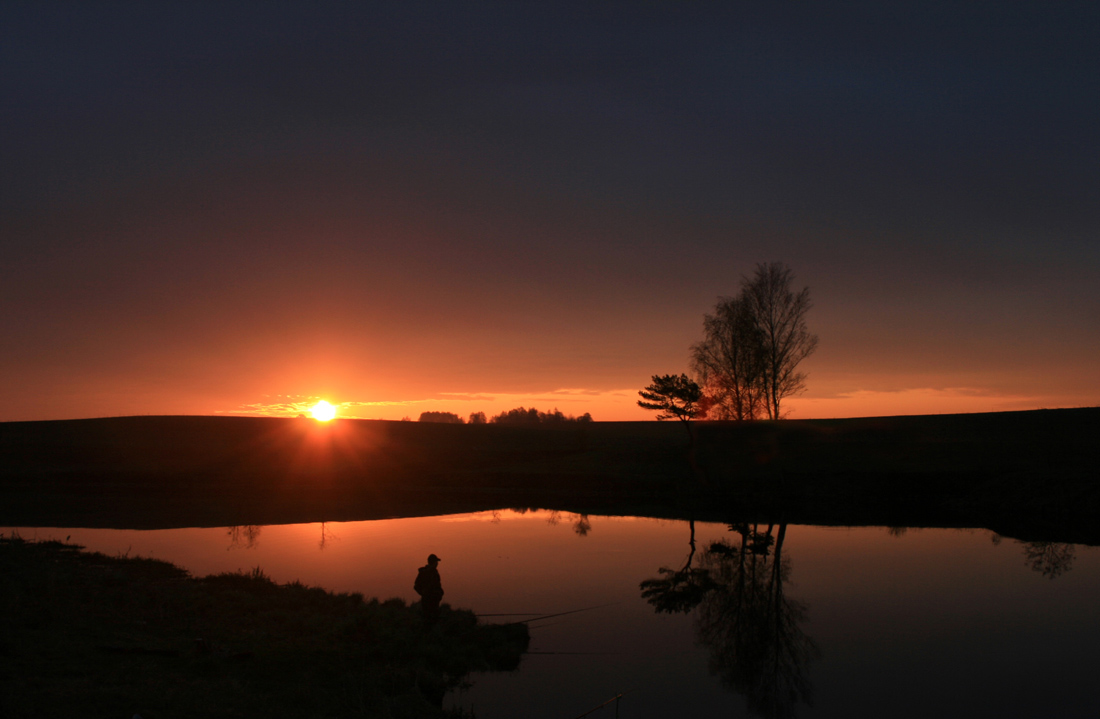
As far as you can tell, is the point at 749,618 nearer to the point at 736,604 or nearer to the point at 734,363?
the point at 736,604

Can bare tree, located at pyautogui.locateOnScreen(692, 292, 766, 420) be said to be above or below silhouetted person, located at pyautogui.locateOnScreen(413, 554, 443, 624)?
above

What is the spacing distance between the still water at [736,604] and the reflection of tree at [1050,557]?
138mm

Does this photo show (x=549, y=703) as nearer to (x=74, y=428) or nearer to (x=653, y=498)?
(x=653, y=498)

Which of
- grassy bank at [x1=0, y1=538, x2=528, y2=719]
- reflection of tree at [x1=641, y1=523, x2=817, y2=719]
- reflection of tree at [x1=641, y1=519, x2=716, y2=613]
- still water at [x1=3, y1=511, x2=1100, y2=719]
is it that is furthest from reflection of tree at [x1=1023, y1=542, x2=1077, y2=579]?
grassy bank at [x1=0, y1=538, x2=528, y2=719]

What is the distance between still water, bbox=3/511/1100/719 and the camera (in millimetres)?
13359

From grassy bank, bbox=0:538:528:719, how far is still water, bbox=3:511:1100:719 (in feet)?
5.09

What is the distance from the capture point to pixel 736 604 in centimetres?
2012

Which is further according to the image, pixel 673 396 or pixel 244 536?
pixel 673 396

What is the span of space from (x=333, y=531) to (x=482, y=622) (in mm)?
18447

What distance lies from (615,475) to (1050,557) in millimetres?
29998

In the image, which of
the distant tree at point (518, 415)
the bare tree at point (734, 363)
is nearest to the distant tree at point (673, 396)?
the bare tree at point (734, 363)

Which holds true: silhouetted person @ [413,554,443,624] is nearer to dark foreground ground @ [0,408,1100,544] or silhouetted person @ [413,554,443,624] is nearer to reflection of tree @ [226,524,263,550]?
reflection of tree @ [226,524,263,550]

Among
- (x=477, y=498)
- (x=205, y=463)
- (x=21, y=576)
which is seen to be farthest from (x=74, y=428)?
(x=21, y=576)

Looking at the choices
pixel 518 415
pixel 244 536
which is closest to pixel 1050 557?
pixel 244 536
